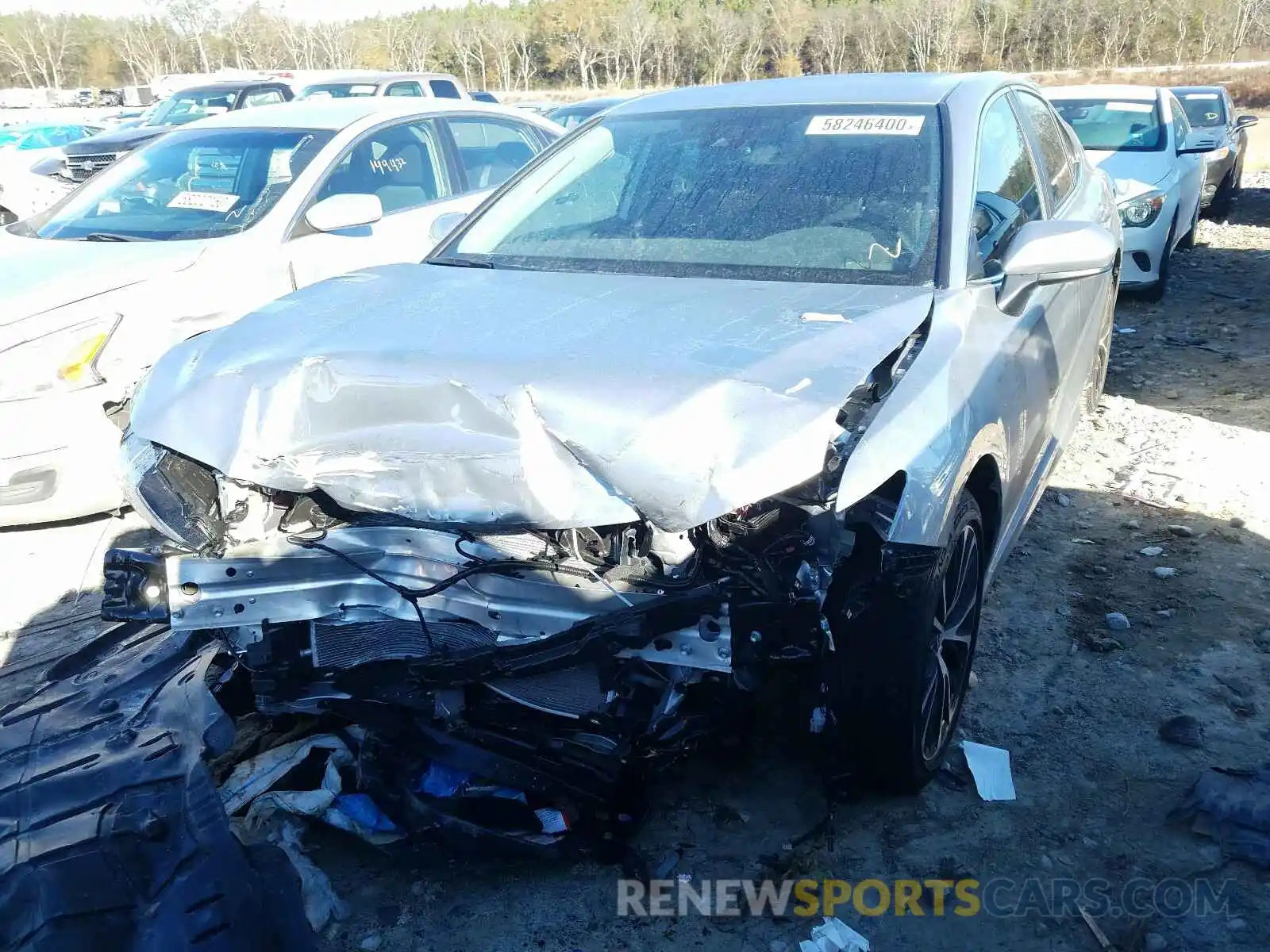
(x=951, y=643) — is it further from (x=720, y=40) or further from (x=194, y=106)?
(x=720, y=40)

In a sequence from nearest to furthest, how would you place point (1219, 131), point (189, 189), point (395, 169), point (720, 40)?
point (189, 189), point (395, 169), point (1219, 131), point (720, 40)

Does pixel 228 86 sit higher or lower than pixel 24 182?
higher

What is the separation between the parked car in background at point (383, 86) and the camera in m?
11.7

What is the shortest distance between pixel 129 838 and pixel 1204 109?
14120 mm

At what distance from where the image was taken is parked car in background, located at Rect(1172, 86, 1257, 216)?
11.4m

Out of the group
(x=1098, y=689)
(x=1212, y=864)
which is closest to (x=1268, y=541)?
(x=1098, y=689)

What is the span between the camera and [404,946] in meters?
2.42

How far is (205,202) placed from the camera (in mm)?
5406

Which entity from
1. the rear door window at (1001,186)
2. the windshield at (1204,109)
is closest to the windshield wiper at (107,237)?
the rear door window at (1001,186)

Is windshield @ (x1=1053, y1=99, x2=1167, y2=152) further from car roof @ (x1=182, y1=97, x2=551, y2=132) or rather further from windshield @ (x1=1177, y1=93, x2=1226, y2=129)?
car roof @ (x1=182, y1=97, x2=551, y2=132)

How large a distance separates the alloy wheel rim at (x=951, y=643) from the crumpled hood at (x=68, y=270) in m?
3.88

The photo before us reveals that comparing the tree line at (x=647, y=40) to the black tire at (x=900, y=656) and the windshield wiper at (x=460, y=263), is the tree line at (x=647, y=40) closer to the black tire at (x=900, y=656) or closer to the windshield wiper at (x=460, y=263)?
the windshield wiper at (x=460, y=263)

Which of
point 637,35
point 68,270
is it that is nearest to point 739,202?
point 68,270

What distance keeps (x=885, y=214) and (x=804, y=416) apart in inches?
46.9
